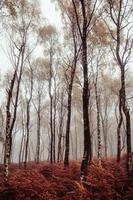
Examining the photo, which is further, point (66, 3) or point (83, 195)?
point (66, 3)

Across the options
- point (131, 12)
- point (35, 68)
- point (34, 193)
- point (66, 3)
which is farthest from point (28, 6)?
point (34, 193)

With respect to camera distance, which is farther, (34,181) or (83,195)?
(34,181)

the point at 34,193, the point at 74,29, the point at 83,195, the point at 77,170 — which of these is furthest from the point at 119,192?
the point at 74,29

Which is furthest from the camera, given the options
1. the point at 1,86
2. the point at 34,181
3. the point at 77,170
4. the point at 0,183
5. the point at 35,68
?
the point at 1,86

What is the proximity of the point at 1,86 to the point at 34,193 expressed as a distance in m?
24.2

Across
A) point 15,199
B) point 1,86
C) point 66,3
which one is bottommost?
point 15,199

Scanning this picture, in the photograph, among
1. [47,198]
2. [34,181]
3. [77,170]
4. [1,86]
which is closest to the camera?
[47,198]

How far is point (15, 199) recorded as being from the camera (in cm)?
1174

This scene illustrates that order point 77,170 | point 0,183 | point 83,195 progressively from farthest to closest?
1. point 77,170
2. point 0,183
3. point 83,195

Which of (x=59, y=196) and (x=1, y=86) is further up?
(x=1, y=86)

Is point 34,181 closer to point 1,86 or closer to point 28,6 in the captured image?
point 28,6

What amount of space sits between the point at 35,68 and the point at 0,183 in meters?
18.3

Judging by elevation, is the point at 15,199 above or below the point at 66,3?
below

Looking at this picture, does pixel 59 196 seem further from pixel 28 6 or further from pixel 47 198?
pixel 28 6
